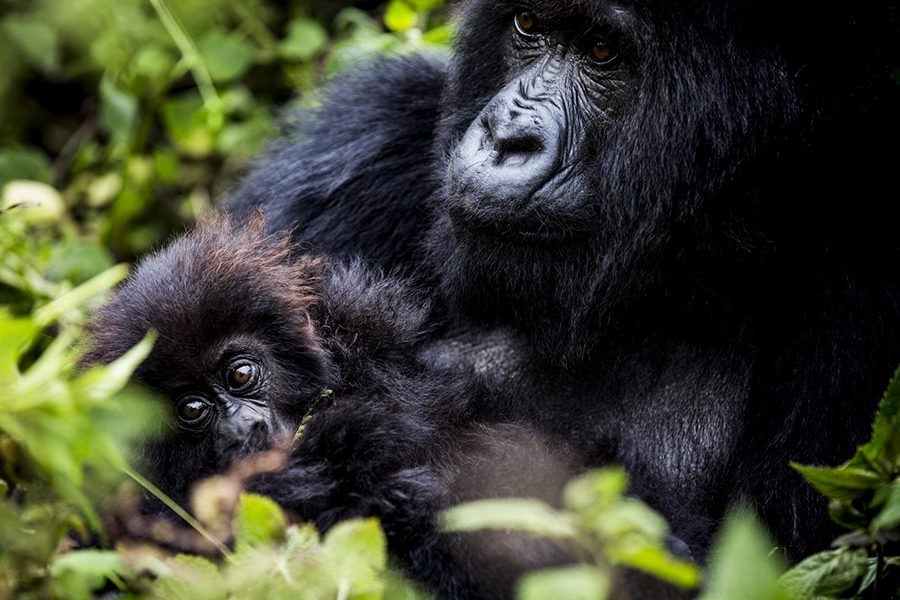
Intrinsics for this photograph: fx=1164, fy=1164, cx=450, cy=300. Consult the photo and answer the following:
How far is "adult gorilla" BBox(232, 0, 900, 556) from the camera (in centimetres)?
284

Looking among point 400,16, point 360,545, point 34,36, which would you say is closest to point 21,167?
point 34,36

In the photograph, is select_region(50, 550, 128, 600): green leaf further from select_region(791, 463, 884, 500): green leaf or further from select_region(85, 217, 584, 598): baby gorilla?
select_region(791, 463, 884, 500): green leaf

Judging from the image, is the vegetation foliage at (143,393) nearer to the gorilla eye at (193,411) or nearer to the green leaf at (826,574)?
the green leaf at (826,574)

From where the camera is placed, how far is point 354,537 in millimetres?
2002

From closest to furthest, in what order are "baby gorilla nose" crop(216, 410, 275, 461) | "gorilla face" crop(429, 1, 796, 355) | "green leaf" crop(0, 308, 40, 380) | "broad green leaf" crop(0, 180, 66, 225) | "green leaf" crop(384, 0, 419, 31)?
"green leaf" crop(0, 308, 40, 380), "baby gorilla nose" crop(216, 410, 275, 461), "gorilla face" crop(429, 1, 796, 355), "broad green leaf" crop(0, 180, 66, 225), "green leaf" crop(384, 0, 419, 31)

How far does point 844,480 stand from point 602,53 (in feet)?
4.30

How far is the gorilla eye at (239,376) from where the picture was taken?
2.83m

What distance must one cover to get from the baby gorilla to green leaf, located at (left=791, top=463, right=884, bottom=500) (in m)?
0.62

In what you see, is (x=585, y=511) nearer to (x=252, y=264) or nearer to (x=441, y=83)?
(x=252, y=264)

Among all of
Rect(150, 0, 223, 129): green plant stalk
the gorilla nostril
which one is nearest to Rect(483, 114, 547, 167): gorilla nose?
the gorilla nostril

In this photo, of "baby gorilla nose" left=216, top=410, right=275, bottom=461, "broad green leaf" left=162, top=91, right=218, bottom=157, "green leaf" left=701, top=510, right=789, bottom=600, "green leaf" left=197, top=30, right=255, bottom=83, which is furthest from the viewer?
"broad green leaf" left=162, top=91, right=218, bottom=157

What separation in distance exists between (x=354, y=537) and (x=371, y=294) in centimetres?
129

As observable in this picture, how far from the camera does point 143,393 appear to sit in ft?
9.00

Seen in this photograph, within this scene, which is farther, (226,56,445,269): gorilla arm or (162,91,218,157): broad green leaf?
(162,91,218,157): broad green leaf
